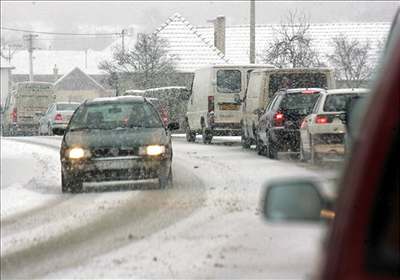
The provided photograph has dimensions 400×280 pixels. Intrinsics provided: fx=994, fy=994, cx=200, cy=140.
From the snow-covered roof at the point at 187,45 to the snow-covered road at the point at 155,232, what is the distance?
152 ft

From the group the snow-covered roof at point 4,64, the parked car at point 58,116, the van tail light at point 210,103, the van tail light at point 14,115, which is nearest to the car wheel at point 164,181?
the van tail light at point 210,103

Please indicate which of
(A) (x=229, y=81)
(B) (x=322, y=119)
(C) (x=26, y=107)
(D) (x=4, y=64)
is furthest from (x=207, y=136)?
(D) (x=4, y=64)

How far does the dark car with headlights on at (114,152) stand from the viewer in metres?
14.4

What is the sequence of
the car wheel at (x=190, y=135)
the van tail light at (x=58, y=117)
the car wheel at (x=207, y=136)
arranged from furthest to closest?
the van tail light at (x=58, y=117) → the car wheel at (x=190, y=135) → the car wheel at (x=207, y=136)

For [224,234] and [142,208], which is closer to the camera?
[224,234]

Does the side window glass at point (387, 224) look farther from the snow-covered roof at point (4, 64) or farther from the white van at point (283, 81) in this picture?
the snow-covered roof at point (4, 64)

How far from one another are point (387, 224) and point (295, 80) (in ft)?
69.1

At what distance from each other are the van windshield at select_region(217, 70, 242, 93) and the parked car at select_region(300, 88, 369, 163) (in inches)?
345

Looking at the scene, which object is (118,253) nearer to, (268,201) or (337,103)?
(268,201)

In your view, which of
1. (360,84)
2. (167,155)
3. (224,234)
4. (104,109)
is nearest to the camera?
(224,234)

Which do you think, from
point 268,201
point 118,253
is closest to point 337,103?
point 118,253

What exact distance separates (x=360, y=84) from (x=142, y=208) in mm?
30930

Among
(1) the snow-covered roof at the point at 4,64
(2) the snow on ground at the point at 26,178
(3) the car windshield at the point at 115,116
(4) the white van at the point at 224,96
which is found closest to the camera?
(2) the snow on ground at the point at 26,178

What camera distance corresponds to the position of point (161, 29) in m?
64.8
